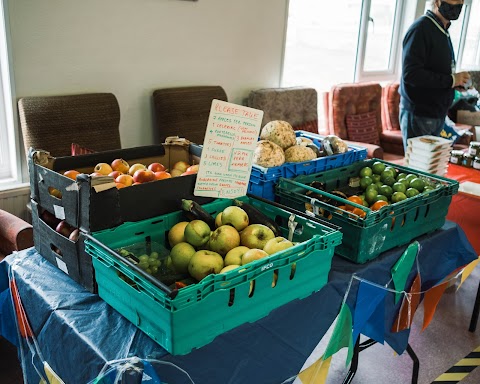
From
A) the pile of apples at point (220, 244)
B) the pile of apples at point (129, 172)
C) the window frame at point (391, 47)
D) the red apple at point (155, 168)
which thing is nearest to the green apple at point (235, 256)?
the pile of apples at point (220, 244)

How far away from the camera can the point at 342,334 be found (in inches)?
55.9

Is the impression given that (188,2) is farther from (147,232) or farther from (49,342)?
(49,342)

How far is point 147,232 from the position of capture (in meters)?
1.32

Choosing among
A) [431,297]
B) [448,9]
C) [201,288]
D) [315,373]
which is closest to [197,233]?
[201,288]

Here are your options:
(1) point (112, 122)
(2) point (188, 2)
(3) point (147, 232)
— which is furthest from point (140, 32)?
(3) point (147, 232)

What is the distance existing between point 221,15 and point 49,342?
277cm

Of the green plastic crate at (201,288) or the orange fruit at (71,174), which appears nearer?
the green plastic crate at (201,288)

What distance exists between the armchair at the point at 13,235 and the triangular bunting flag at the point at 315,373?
1.33 meters

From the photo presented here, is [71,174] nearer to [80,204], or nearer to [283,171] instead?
[80,204]

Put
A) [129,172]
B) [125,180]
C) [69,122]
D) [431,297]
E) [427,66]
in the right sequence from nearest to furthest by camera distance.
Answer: [125,180], [129,172], [431,297], [69,122], [427,66]

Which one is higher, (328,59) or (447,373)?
(328,59)

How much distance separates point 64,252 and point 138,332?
34 centimetres

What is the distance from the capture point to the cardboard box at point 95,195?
1193 mm

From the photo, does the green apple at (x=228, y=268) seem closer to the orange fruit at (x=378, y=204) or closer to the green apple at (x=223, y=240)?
the green apple at (x=223, y=240)
